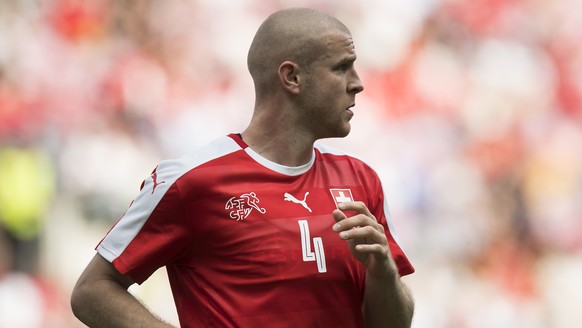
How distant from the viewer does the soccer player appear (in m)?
2.89

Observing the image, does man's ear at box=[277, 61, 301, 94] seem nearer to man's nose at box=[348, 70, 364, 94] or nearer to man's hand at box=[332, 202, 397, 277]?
man's nose at box=[348, 70, 364, 94]

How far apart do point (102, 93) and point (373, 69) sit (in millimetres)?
2081

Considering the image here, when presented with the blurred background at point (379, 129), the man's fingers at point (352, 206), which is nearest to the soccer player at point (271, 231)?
the man's fingers at point (352, 206)

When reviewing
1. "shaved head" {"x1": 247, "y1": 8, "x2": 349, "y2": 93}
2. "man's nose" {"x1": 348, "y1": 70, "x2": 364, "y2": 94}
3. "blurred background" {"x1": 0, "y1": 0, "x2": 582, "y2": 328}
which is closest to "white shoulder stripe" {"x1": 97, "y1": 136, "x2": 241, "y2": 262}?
"shaved head" {"x1": 247, "y1": 8, "x2": 349, "y2": 93}

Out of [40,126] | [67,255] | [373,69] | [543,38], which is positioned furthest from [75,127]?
[543,38]

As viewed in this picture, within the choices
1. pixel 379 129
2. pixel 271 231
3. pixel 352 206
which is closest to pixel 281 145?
pixel 271 231

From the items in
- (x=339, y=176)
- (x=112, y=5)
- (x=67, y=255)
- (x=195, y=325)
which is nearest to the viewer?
(x=195, y=325)

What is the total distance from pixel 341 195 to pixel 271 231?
28 centimetres

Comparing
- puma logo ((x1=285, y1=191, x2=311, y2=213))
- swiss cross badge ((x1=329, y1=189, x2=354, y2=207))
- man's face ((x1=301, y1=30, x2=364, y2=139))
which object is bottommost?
puma logo ((x1=285, y1=191, x2=311, y2=213))

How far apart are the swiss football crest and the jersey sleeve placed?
136 millimetres

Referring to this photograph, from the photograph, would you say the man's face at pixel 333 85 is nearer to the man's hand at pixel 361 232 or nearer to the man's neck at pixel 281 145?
the man's neck at pixel 281 145

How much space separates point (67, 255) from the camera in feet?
23.5

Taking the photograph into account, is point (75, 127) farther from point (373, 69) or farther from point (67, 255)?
point (373, 69)

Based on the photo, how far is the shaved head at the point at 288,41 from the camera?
309cm
